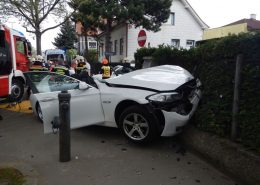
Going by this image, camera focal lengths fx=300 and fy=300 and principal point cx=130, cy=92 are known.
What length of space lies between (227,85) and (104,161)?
2.31 m

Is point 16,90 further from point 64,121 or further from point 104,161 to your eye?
point 104,161

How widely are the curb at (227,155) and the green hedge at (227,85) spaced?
0.14 metres

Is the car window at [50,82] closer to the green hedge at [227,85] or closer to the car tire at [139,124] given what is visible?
the car tire at [139,124]

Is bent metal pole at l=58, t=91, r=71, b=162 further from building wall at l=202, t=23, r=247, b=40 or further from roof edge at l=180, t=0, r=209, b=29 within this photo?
roof edge at l=180, t=0, r=209, b=29

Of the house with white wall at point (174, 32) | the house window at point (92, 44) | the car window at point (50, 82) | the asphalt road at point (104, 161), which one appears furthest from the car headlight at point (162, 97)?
the house window at point (92, 44)

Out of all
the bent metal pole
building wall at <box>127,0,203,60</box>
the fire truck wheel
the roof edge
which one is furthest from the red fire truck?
the roof edge

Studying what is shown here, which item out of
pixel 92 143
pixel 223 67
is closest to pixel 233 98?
pixel 223 67

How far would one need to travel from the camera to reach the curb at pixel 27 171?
4.15m

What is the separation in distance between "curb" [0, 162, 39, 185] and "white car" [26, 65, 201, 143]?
881 millimetres

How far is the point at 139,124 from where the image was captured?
5.41 m

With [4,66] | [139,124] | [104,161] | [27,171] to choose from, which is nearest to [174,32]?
[4,66]

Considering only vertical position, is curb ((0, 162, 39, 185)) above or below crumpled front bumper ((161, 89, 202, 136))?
below

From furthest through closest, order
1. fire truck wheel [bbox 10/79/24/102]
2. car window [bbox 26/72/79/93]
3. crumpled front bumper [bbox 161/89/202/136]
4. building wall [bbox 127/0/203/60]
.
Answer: building wall [bbox 127/0/203/60] → fire truck wheel [bbox 10/79/24/102] → car window [bbox 26/72/79/93] → crumpled front bumper [bbox 161/89/202/136]

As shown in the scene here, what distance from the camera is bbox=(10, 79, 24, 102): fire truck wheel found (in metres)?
10.8
